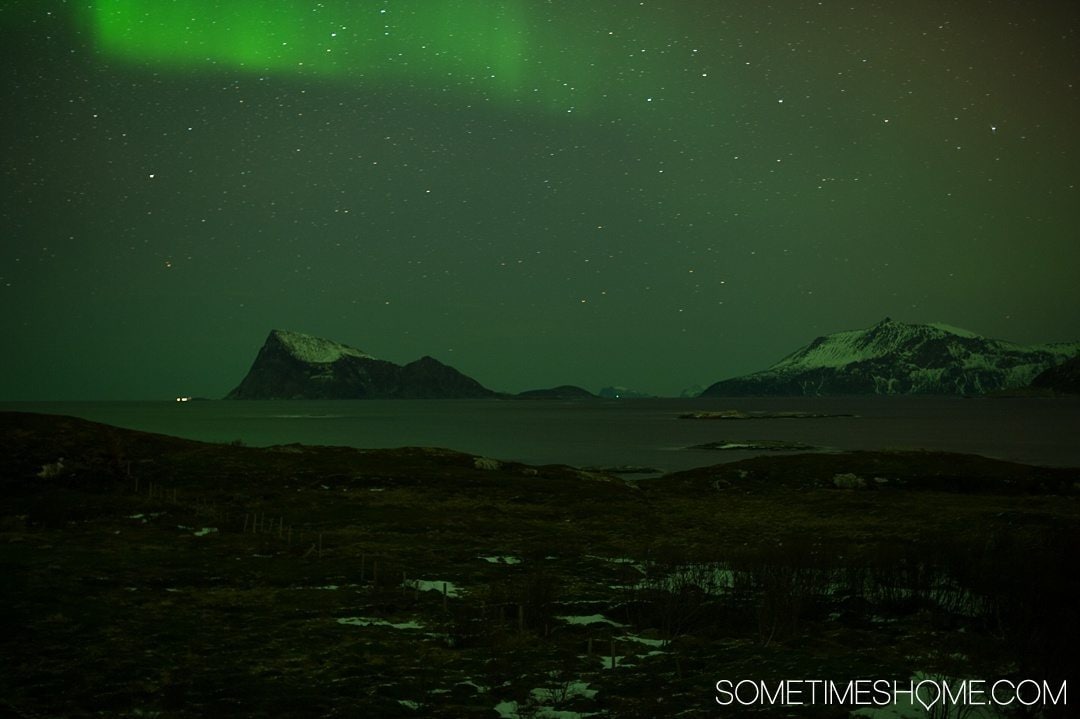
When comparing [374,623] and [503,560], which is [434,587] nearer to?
[374,623]

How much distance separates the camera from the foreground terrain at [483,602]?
1384cm

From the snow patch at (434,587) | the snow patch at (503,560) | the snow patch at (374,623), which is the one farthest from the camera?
the snow patch at (503,560)

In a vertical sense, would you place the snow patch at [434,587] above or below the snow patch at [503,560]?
above

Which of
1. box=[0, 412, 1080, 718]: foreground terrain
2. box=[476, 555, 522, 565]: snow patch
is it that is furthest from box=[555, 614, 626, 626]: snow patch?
box=[476, 555, 522, 565]: snow patch

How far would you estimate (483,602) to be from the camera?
20422 millimetres

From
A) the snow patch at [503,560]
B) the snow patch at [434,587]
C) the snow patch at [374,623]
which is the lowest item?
the snow patch at [503,560]

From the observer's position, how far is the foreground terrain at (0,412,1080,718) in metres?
13.8

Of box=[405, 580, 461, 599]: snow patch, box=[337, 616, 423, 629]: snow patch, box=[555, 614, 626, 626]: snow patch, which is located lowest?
box=[405, 580, 461, 599]: snow patch

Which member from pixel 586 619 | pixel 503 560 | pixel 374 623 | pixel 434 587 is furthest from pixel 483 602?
pixel 503 560

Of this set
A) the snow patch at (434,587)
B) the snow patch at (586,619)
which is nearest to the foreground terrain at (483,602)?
the snow patch at (586,619)

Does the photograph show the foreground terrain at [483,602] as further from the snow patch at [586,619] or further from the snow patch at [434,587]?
the snow patch at [434,587]

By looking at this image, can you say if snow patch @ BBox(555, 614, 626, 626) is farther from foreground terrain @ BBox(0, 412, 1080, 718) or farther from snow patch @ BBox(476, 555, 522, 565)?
snow patch @ BBox(476, 555, 522, 565)

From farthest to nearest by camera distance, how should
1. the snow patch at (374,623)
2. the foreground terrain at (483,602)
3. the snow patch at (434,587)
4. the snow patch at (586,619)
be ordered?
the snow patch at (434,587), the snow patch at (586,619), the snow patch at (374,623), the foreground terrain at (483,602)

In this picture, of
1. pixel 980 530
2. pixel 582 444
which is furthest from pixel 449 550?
pixel 582 444
